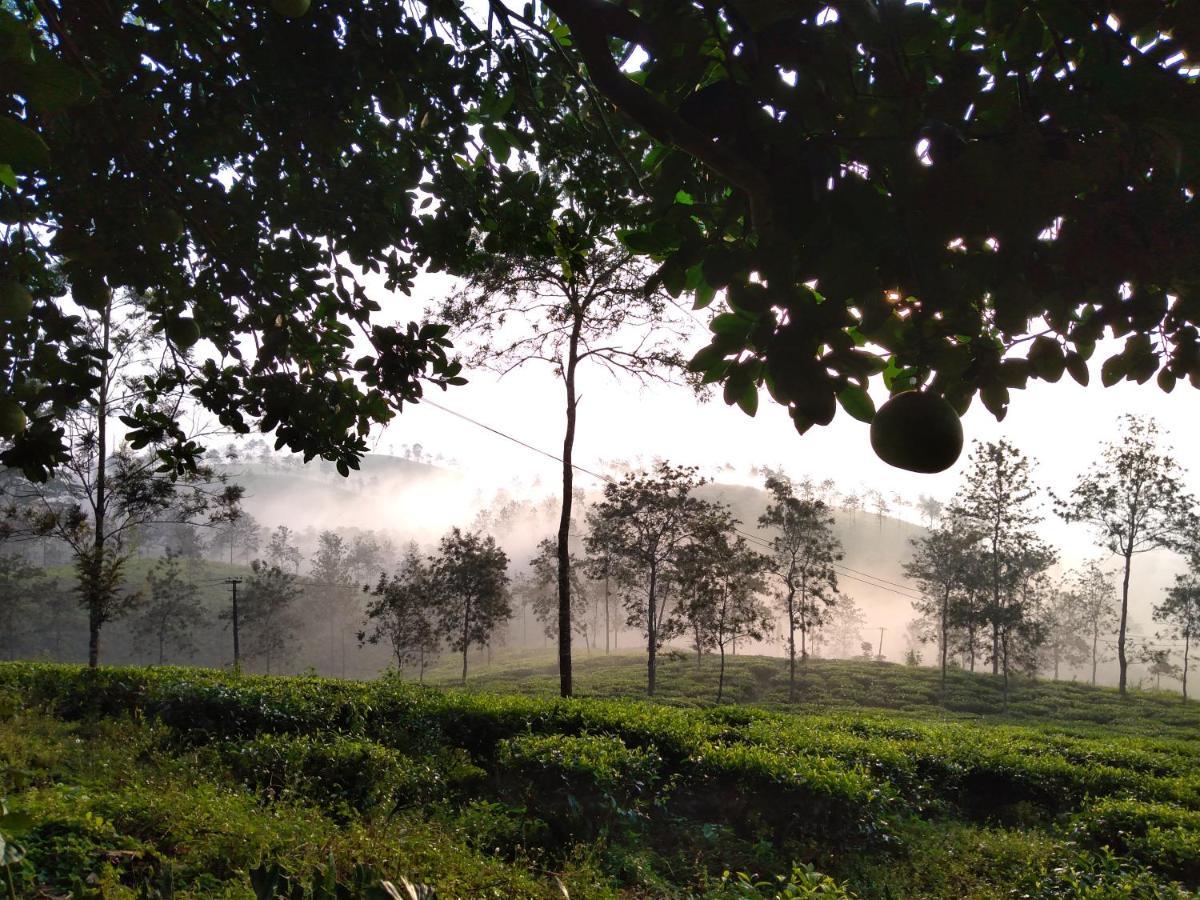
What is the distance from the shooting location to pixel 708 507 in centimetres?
2497

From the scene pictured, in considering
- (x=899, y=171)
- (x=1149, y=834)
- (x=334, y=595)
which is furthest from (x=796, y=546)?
(x=334, y=595)

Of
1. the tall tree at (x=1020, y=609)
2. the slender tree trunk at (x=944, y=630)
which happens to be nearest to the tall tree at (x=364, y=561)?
the slender tree trunk at (x=944, y=630)

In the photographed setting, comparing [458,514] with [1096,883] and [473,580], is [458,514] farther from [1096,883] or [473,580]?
[1096,883]

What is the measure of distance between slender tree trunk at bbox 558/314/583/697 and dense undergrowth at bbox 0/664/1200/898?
11.8 feet

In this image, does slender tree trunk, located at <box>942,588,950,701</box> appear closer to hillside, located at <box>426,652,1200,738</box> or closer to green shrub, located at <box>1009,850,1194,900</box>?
hillside, located at <box>426,652,1200,738</box>

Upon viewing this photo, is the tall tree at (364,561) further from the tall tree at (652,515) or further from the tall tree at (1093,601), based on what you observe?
the tall tree at (1093,601)

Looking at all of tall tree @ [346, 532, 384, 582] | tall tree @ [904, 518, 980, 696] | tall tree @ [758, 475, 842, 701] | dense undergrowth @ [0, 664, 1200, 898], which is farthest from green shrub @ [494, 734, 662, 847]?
tall tree @ [346, 532, 384, 582]

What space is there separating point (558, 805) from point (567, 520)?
7797 millimetres

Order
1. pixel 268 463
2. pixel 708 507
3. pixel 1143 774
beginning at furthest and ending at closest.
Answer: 1. pixel 268 463
2. pixel 708 507
3. pixel 1143 774

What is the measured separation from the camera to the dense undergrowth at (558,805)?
4145 mm

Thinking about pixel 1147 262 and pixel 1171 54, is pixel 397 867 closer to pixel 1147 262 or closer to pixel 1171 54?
pixel 1147 262

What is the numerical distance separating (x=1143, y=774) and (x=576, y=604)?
49450 millimetres

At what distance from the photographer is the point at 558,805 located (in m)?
6.04

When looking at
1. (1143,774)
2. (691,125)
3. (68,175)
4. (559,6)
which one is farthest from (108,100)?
(1143,774)
